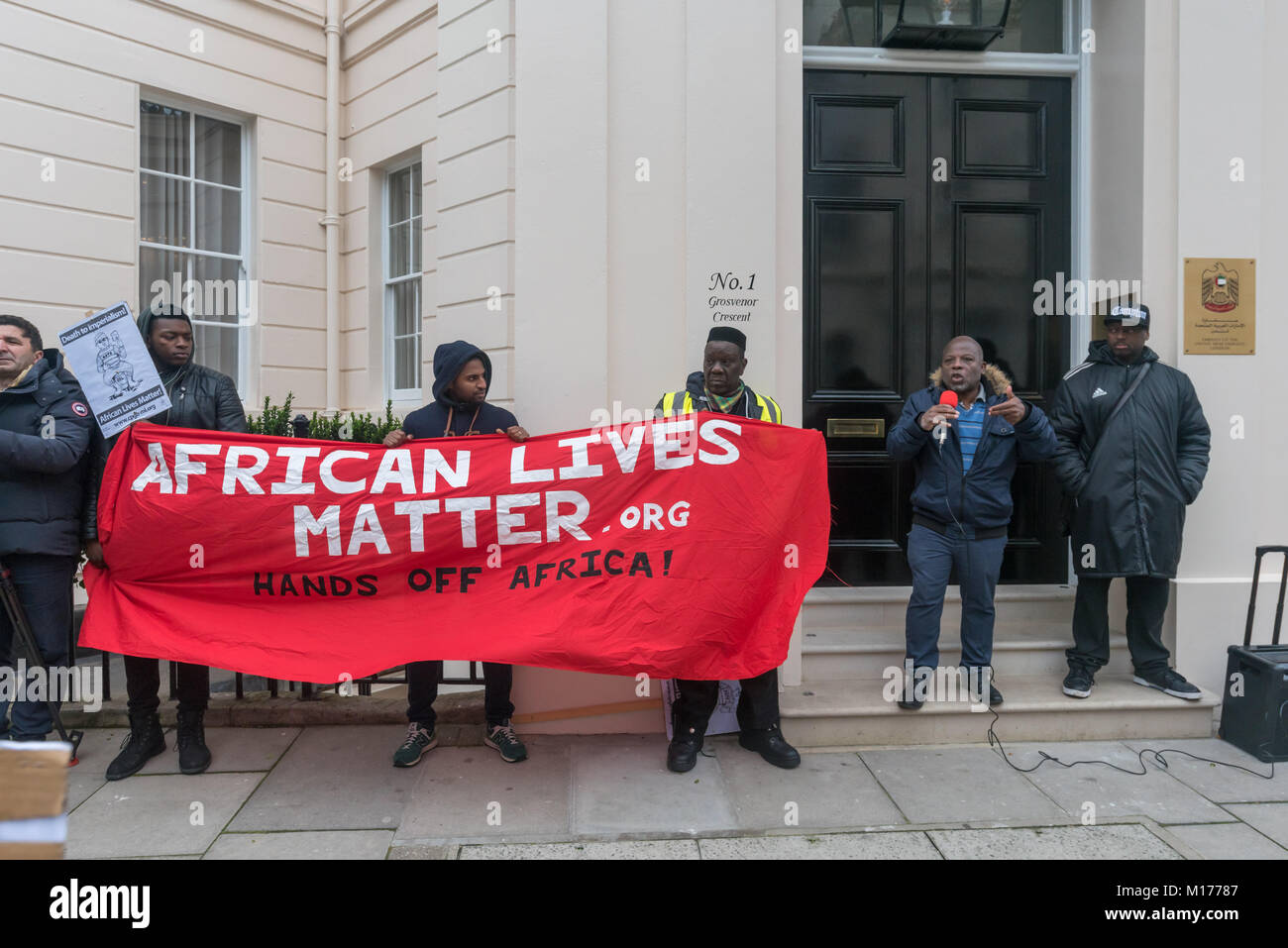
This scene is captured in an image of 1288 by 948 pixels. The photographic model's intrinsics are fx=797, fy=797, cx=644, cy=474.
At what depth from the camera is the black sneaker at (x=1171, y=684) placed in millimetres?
4582

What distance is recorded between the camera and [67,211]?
262 inches

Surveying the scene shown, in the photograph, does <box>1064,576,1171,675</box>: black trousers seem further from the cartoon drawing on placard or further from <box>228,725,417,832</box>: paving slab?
the cartoon drawing on placard

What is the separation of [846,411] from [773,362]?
1044mm

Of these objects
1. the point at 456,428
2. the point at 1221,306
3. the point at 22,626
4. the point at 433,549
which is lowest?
the point at 22,626

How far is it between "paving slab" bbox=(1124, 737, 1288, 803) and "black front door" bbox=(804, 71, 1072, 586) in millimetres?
Answer: 1379

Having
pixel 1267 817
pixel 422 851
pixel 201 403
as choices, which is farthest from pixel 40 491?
pixel 1267 817

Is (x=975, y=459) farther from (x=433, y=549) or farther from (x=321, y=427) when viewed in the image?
(x=321, y=427)

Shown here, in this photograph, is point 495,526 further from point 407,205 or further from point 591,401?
point 407,205

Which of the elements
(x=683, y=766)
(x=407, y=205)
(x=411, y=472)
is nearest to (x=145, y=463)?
(x=411, y=472)

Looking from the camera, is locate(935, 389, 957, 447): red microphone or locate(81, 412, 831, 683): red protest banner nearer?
locate(81, 412, 831, 683): red protest banner

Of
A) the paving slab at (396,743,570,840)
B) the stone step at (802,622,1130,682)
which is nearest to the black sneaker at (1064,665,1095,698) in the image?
the stone step at (802,622,1130,682)

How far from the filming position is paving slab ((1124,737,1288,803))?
3.90m

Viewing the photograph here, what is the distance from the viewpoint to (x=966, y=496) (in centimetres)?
445

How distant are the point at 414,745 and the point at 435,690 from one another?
294mm
